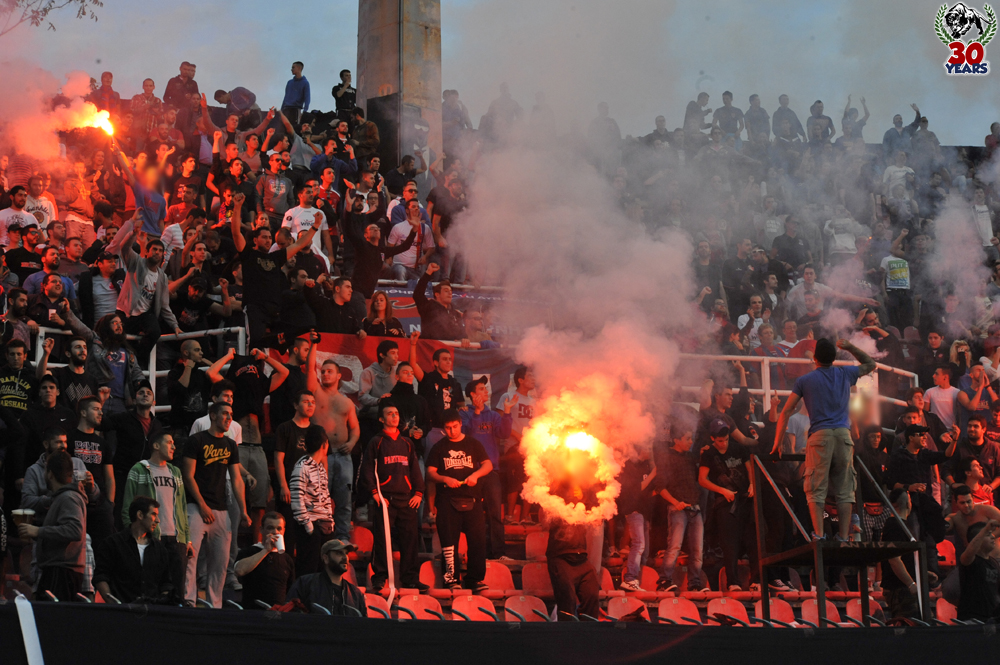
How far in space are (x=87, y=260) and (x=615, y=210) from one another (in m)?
5.76

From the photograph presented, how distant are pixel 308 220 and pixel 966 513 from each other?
7569 millimetres

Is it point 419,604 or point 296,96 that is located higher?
point 296,96

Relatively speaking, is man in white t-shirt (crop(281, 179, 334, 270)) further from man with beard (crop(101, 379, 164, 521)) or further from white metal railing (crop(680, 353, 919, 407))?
white metal railing (crop(680, 353, 919, 407))

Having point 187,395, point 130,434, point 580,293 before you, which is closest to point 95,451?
point 130,434

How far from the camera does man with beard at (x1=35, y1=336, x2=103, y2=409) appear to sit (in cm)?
1012

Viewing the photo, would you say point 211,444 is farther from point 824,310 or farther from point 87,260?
point 824,310

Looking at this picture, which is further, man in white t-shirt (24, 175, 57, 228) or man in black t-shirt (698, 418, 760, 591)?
man in white t-shirt (24, 175, 57, 228)

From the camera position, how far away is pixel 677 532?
34.9ft

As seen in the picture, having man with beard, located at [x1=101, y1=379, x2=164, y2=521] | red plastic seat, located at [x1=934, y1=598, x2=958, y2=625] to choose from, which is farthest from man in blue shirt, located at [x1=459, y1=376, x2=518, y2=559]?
red plastic seat, located at [x1=934, y1=598, x2=958, y2=625]

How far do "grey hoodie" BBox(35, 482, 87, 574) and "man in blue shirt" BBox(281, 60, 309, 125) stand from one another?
30.1ft

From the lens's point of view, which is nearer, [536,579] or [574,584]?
[574,584]

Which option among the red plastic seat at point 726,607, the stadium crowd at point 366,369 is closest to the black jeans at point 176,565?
the stadium crowd at point 366,369

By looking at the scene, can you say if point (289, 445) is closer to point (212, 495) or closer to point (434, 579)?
point (212, 495)

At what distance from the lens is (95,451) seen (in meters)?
9.14
